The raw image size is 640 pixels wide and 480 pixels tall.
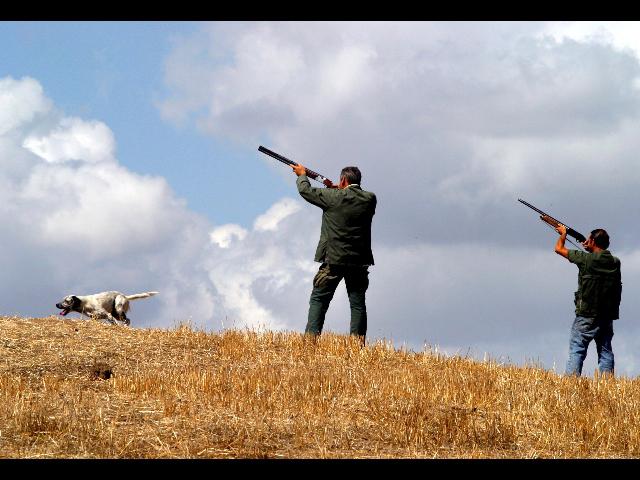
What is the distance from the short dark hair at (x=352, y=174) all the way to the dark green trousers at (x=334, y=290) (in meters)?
1.46

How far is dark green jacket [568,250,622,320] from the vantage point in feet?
47.2

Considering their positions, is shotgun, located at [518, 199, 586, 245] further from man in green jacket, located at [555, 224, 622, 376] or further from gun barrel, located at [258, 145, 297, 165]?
gun barrel, located at [258, 145, 297, 165]

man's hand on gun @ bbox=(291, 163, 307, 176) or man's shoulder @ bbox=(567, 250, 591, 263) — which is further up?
man's hand on gun @ bbox=(291, 163, 307, 176)

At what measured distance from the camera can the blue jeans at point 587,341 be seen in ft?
47.4

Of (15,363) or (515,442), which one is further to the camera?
(15,363)

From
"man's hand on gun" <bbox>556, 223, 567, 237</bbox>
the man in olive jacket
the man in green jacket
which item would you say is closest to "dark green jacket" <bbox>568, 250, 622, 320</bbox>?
the man in green jacket

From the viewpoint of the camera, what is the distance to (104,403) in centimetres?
1062

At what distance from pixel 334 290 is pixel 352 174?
1977 mm

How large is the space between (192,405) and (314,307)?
4821mm
